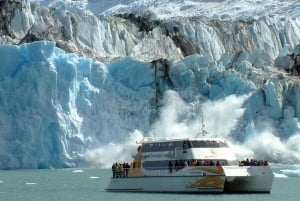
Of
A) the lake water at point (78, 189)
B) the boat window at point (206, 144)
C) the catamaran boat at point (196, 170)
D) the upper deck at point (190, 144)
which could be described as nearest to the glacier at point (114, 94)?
the lake water at point (78, 189)

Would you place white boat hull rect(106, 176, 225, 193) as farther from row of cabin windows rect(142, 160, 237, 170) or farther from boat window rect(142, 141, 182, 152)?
boat window rect(142, 141, 182, 152)

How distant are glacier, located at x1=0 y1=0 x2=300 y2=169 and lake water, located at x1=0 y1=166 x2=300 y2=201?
2769 millimetres

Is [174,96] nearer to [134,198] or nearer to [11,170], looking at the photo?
[11,170]

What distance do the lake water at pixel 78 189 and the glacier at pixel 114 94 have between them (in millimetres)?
2769

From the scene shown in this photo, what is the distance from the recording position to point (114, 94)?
51.1 metres

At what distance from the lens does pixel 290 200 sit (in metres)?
30.1

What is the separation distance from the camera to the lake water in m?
30.9

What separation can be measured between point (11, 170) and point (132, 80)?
879cm

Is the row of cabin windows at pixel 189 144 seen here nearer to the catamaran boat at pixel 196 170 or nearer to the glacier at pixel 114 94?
the catamaran boat at pixel 196 170

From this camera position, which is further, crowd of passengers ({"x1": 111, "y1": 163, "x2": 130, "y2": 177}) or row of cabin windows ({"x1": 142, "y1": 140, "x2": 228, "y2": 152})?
crowd of passengers ({"x1": 111, "y1": 163, "x2": 130, "y2": 177})

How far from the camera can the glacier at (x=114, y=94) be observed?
48156 millimetres

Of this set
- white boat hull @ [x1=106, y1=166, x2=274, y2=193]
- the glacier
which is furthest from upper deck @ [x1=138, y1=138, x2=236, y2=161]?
the glacier

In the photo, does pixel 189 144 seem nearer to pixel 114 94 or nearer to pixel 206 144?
pixel 206 144

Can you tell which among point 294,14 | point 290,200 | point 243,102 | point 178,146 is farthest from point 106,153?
point 294,14
